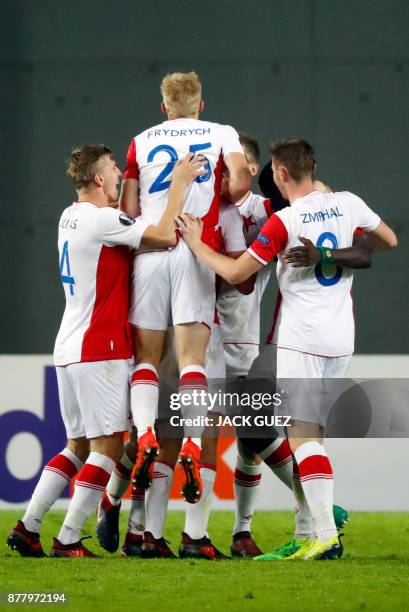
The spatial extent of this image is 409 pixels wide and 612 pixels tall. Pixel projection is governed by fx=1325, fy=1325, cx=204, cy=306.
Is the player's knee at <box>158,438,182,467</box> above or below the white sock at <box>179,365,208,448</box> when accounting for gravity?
below

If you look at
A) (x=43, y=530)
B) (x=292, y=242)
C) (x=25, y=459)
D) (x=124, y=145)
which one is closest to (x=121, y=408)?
(x=292, y=242)

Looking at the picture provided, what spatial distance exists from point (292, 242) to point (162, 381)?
94 cm

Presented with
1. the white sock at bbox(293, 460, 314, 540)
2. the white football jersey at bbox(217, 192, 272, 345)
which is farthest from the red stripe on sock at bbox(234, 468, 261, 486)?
the white football jersey at bbox(217, 192, 272, 345)

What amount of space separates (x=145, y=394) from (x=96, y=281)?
0.50 metres

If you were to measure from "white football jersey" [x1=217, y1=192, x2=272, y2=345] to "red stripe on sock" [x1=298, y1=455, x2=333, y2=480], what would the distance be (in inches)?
34.5

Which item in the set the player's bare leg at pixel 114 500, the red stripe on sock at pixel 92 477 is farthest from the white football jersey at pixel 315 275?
the player's bare leg at pixel 114 500

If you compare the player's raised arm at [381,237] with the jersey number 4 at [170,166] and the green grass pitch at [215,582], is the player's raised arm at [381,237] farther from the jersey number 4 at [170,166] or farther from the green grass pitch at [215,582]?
the green grass pitch at [215,582]

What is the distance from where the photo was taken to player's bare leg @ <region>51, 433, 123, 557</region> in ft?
17.5

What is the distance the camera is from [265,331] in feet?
25.9

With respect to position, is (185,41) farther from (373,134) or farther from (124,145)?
(373,134)

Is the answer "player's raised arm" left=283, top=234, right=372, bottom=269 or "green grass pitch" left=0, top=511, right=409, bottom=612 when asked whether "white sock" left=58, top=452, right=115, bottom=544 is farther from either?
"player's raised arm" left=283, top=234, right=372, bottom=269

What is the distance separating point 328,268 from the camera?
5.37 metres

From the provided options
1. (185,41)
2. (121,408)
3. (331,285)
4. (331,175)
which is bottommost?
(121,408)

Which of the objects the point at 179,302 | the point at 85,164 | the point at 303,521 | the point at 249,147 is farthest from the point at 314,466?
the point at 249,147
